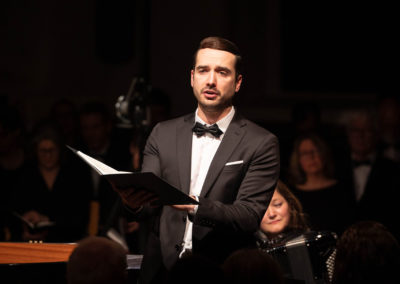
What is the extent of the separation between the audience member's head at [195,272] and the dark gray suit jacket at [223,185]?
596 mm

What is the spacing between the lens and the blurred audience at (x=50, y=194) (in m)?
5.27

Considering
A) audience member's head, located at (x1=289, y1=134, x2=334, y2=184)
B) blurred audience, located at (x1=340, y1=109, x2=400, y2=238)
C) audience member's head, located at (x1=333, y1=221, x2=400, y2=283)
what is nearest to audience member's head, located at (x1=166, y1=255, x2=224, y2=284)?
audience member's head, located at (x1=333, y1=221, x2=400, y2=283)

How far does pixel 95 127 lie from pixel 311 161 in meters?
1.79

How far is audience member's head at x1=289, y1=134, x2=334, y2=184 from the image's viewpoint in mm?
5512

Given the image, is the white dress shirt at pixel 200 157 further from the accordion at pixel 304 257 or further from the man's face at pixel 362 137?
the man's face at pixel 362 137

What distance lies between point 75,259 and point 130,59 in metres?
6.75

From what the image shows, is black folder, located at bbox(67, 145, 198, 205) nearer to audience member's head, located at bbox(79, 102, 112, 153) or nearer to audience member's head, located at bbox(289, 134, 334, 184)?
audience member's head, located at bbox(289, 134, 334, 184)

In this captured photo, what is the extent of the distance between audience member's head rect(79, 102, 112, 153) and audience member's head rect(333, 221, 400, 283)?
3233 millimetres

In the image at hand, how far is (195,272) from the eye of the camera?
2523 mm

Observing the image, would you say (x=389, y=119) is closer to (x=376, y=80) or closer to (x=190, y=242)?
(x=376, y=80)

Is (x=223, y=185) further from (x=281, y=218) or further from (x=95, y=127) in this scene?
(x=95, y=127)

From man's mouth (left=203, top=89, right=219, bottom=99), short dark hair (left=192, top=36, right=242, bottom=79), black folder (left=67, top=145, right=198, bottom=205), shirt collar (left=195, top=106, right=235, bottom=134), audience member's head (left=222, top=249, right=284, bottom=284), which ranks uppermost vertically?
short dark hair (left=192, top=36, right=242, bottom=79)

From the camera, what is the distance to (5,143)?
5598 millimetres

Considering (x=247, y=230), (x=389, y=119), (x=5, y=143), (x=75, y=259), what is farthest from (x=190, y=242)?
(x=389, y=119)
